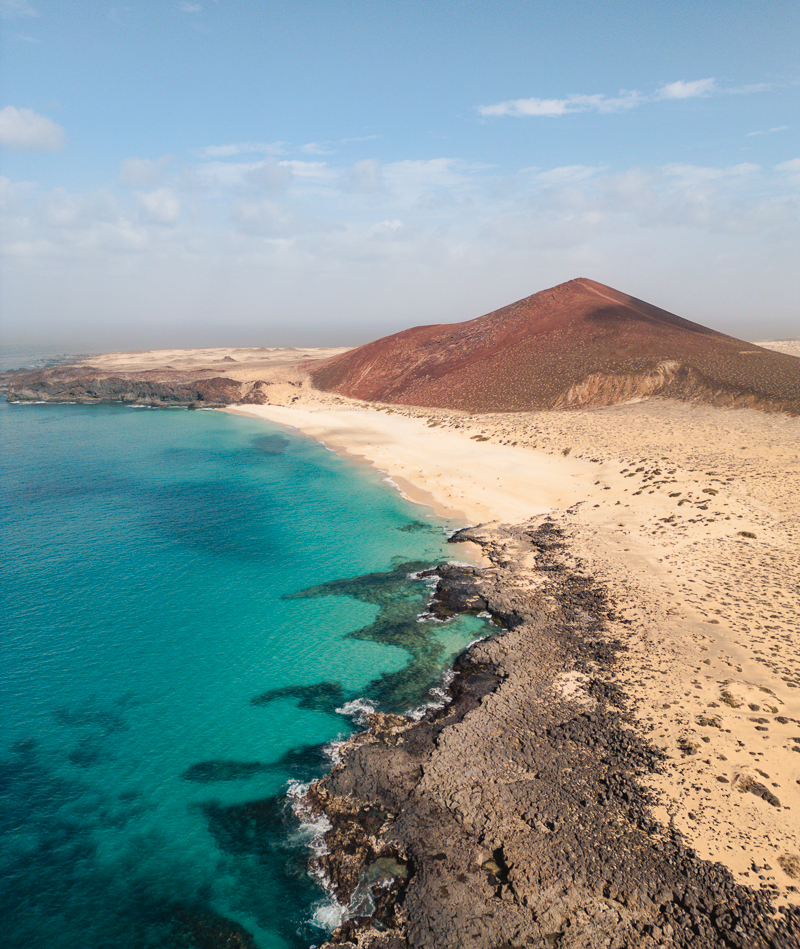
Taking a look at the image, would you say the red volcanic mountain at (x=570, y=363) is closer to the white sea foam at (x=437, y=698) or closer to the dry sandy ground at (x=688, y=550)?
the dry sandy ground at (x=688, y=550)

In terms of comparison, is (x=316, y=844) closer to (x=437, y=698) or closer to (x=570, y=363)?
(x=437, y=698)

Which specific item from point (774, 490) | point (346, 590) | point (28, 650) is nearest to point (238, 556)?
point (346, 590)

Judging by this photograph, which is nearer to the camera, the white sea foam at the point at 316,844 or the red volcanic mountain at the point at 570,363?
the white sea foam at the point at 316,844

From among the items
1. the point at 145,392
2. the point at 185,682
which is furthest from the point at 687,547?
the point at 145,392

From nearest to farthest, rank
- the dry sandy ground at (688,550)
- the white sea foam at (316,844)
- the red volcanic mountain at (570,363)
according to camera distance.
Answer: the white sea foam at (316,844), the dry sandy ground at (688,550), the red volcanic mountain at (570,363)

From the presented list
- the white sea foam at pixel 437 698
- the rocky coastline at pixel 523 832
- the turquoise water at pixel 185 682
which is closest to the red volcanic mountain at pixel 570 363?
the turquoise water at pixel 185 682
